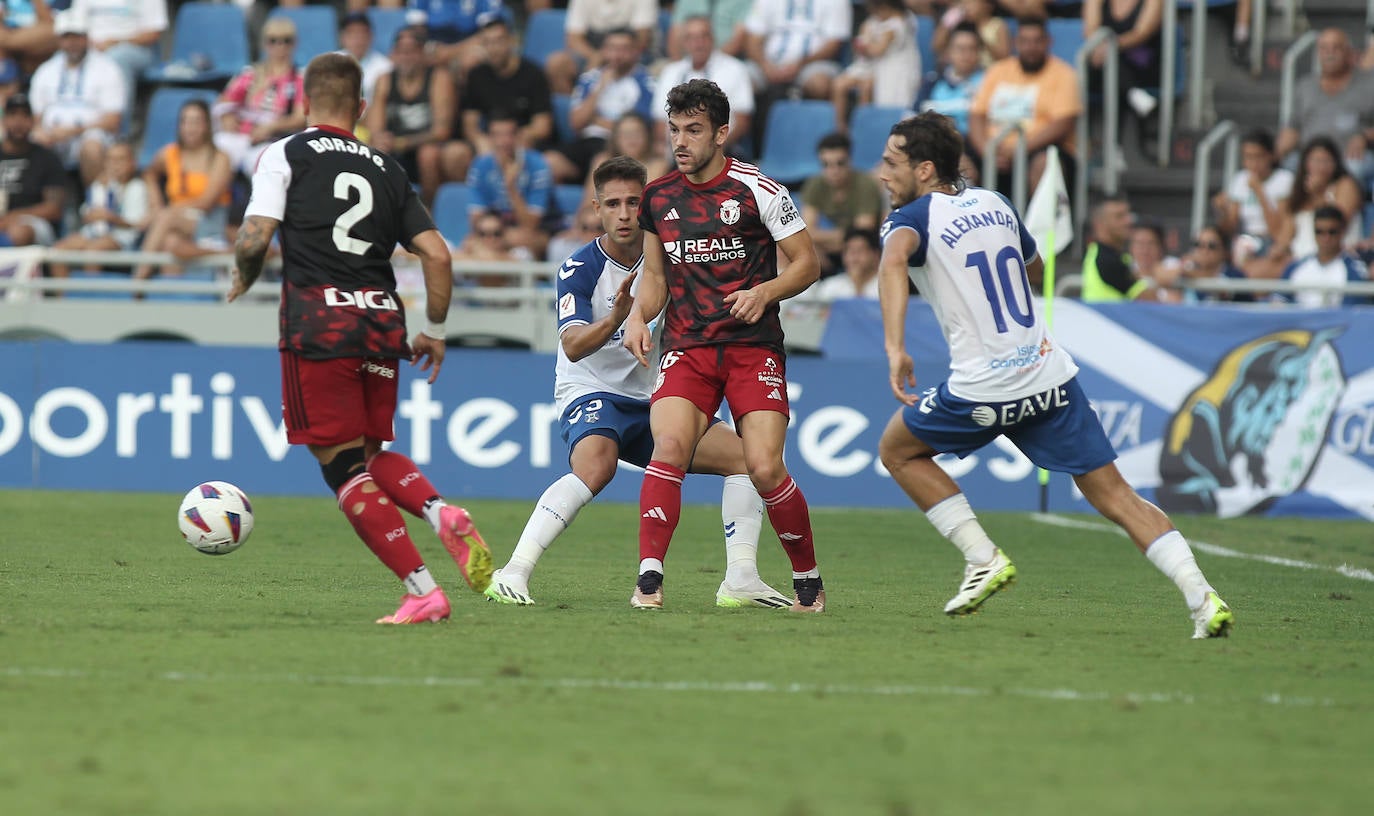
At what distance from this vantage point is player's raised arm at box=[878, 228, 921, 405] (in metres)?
6.66

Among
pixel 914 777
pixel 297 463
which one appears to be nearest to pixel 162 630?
pixel 914 777

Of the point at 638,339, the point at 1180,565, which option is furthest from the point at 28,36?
the point at 1180,565

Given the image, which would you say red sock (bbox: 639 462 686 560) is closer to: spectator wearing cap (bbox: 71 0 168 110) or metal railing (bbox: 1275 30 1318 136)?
metal railing (bbox: 1275 30 1318 136)

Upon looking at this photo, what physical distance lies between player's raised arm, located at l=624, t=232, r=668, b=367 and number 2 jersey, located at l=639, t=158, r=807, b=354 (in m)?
0.03

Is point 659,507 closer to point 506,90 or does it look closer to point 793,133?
point 506,90

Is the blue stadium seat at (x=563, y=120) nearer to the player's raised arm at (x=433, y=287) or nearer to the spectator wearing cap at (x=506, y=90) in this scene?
the spectator wearing cap at (x=506, y=90)

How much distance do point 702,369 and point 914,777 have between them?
330 cm

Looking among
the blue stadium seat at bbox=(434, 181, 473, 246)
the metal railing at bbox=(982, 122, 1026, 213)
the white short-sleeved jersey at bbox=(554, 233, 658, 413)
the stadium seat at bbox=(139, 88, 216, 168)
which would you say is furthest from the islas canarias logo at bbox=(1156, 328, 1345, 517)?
the stadium seat at bbox=(139, 88, 216, 168)

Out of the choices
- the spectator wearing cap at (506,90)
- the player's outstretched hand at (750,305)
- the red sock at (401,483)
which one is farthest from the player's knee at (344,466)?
the spectator wearing cap at (506,90)

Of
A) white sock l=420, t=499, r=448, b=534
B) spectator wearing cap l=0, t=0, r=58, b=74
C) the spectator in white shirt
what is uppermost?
spectator wearing cap l=0, t=0, r=58, b=74

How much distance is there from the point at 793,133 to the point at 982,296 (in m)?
10.7

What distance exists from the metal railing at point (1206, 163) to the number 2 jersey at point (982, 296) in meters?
10.2

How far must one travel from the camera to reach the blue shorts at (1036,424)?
6.77m

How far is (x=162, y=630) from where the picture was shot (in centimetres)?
614
